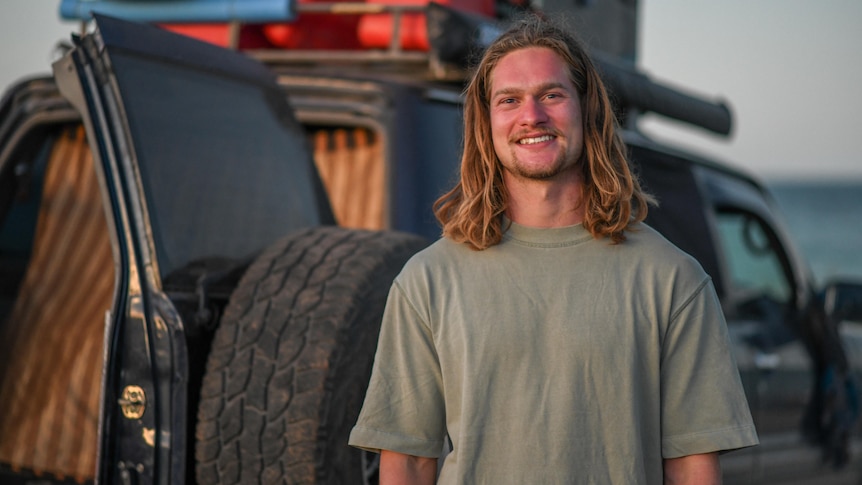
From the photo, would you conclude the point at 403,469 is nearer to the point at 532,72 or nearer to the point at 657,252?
the point at 657,252

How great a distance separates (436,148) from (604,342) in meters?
1.82

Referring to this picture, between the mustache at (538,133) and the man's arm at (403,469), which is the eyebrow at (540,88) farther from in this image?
the man's arm at (403,469)

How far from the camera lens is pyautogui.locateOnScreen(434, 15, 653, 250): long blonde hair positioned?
7.26 ft

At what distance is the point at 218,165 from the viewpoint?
128 inches

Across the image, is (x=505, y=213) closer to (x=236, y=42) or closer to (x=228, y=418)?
(x=228, y=418)

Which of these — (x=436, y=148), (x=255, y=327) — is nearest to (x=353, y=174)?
(x=436, y=148)

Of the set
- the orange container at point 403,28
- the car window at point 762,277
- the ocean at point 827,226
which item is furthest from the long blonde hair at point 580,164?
the ocean at point 827,226

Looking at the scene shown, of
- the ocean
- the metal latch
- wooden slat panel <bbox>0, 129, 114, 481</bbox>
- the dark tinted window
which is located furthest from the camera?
the ocean

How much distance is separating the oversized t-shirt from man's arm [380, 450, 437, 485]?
29 mm

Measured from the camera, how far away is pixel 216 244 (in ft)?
10.2

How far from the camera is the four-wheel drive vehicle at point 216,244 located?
2.78 meters

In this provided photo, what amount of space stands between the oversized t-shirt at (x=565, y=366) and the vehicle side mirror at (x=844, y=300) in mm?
3375

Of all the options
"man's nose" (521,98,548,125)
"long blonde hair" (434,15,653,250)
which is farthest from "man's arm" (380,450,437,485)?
"man's nose" (521,98,548,125)

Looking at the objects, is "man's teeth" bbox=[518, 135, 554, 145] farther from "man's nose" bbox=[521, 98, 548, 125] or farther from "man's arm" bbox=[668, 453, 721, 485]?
"man's arm" bbox=[668, 453, 721, 485]
